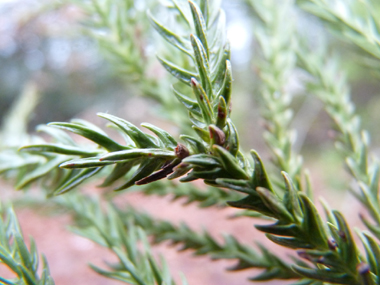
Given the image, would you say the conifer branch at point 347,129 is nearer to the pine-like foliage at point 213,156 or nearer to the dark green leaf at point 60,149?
the pine-like foliage at point 213,156

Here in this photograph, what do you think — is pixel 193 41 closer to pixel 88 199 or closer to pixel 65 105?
pixel 88 199

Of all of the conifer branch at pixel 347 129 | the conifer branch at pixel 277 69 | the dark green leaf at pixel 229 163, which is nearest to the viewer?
the dark green leaf at pixel 229 163

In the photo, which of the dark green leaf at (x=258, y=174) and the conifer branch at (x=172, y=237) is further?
the conifer branch at (x=172, y=237)

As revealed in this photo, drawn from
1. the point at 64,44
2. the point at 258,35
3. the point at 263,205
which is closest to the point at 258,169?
the point at 263,205

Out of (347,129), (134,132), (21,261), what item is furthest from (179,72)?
(347,129)

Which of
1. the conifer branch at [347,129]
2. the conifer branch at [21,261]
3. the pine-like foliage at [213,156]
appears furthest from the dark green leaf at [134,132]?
the conifer branch at [347,129]

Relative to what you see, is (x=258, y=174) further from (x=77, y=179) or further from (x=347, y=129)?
(x=347, y=129)

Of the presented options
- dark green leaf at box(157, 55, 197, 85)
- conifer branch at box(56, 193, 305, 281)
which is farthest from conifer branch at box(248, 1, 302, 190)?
dark green leaf at box(157, 55, 197, 85)

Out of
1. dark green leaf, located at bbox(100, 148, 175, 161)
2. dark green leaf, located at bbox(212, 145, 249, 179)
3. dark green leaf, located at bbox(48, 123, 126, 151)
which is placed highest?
dark green leaf, located at bbox(48, 123, 126, 151)

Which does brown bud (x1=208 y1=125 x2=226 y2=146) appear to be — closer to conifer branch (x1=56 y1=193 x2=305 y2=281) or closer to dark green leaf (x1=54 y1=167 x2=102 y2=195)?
dark green leaf (x1=54 y1=167 x2=102 y2=195)
